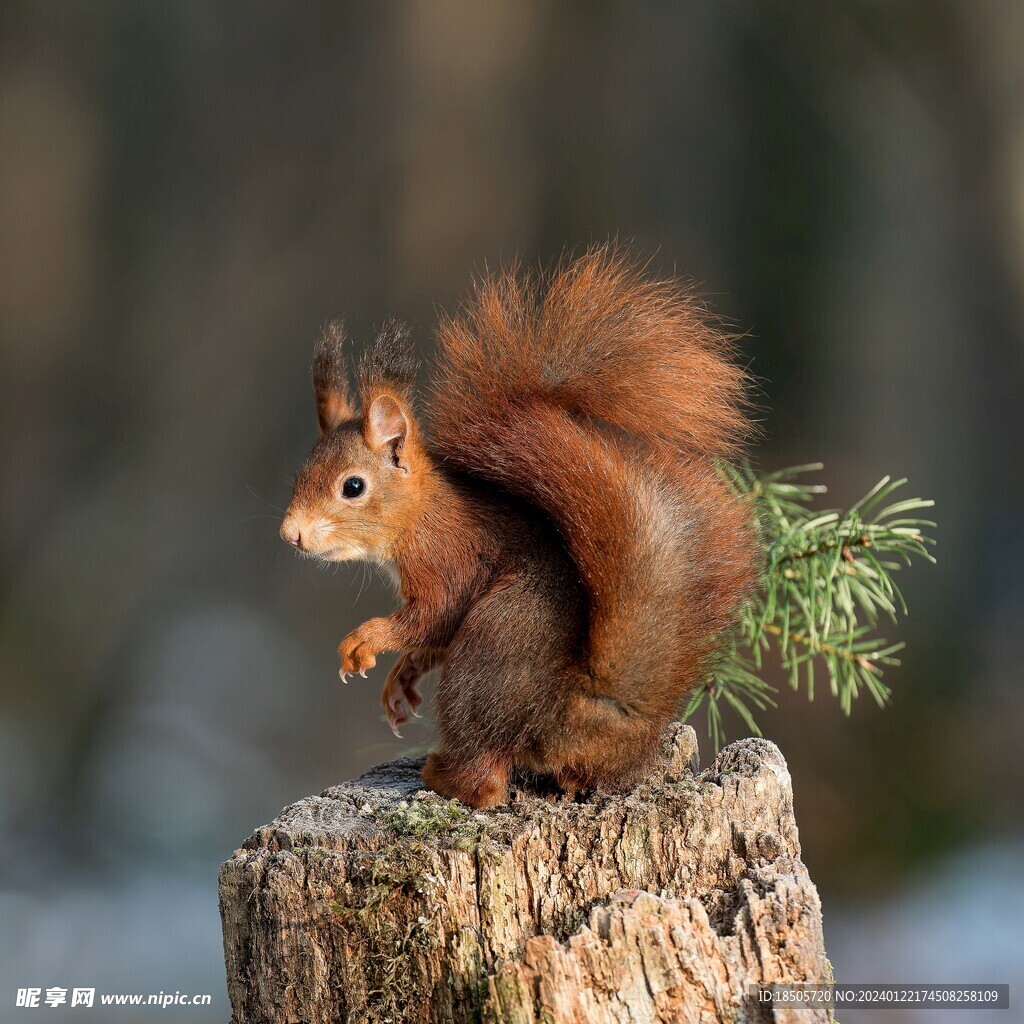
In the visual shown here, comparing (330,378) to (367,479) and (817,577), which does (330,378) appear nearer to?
(367,479)

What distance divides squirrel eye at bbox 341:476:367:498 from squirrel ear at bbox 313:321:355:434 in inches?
5.5

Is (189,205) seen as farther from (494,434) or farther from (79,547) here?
(494,434)

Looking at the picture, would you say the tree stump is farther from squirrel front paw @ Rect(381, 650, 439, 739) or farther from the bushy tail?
squirrel front paw @ Rect(381, 650, 439, 739)

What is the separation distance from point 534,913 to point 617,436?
1.86ft

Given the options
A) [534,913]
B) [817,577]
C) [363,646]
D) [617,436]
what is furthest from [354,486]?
[817,577]

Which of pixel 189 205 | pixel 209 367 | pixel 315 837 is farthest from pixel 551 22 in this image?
pixel 315 837

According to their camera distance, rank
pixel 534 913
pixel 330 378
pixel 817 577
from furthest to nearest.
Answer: pixel 817 577 → pixel 330 378 → pixel 534 913

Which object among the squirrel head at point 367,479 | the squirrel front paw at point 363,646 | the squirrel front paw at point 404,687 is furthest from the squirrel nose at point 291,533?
the squirrel front paw at point 404,687

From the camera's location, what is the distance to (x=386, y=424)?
1480 millimetres

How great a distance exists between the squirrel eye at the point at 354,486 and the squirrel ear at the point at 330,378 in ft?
0.45

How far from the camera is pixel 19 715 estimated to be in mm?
3076

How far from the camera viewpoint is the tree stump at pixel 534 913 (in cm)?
116

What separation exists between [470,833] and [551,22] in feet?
7.36

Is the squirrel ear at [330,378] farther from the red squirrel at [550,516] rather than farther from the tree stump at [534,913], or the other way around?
the tree stump at [534,913]
